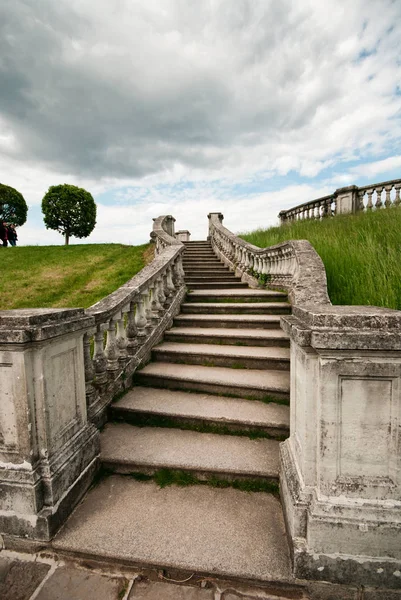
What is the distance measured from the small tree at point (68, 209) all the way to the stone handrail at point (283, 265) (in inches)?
726

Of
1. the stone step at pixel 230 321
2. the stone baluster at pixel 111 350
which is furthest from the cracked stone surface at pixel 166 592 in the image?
the stone step at pixel 230 321

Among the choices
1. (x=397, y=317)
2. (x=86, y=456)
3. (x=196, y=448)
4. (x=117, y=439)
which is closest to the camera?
(x=397, y=317)

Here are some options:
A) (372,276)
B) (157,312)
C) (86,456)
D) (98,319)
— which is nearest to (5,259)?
(157,312)

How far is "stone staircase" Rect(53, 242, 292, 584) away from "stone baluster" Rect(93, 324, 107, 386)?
0.38 m

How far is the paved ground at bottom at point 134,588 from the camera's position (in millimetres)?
1628

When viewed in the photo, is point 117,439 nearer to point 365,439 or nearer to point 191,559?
point 191,559

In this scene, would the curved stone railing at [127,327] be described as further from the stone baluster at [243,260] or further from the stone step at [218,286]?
the stone baluster at [243,260]

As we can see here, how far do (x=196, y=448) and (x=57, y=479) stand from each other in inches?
45.3

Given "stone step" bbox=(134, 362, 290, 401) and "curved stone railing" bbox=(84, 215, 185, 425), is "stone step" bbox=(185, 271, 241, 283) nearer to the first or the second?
"curved stone railing" bbox=(84, 215, 185, 425)

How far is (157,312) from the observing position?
4555 mm

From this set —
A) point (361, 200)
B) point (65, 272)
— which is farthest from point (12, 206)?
point (361, 200)

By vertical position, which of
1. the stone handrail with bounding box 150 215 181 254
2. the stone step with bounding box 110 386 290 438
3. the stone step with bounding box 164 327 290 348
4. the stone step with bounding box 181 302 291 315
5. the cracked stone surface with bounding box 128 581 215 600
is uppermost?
the stone handrail with bounding box 150 215 181 254

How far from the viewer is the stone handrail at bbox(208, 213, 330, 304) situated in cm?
337

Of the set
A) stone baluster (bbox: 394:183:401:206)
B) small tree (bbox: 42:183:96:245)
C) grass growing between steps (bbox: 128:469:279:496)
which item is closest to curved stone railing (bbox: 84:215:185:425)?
grass growing between steps (bbox: 128:469:279:496)
